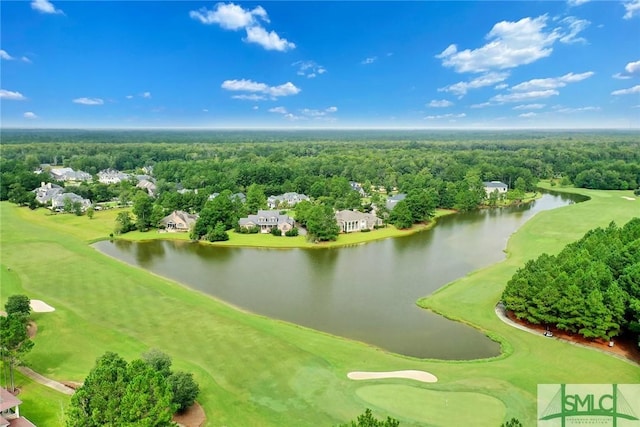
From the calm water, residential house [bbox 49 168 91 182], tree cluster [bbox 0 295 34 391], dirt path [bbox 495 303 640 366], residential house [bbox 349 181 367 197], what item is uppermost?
residential house [bbox 49 168 91 182]

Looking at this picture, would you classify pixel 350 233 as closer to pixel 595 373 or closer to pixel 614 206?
pixel 595 373

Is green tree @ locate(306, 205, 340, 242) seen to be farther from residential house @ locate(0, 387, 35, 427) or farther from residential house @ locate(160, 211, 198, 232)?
residential house @ locate(0, 387, 35, 427)

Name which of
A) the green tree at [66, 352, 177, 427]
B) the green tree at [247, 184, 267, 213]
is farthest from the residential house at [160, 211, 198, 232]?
the green tree at [66, 352, 177, 427]

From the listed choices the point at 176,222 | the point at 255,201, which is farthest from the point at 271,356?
the point at 255,201

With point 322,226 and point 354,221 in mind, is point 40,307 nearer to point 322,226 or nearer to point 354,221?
point 322,226

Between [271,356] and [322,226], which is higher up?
[322,226]

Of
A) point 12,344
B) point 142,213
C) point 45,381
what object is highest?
point 142,213

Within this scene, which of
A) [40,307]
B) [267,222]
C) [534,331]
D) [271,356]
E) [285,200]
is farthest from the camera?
[285,200]

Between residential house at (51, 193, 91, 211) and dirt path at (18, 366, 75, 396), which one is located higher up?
residential house at (51, 193, 91, 211)
